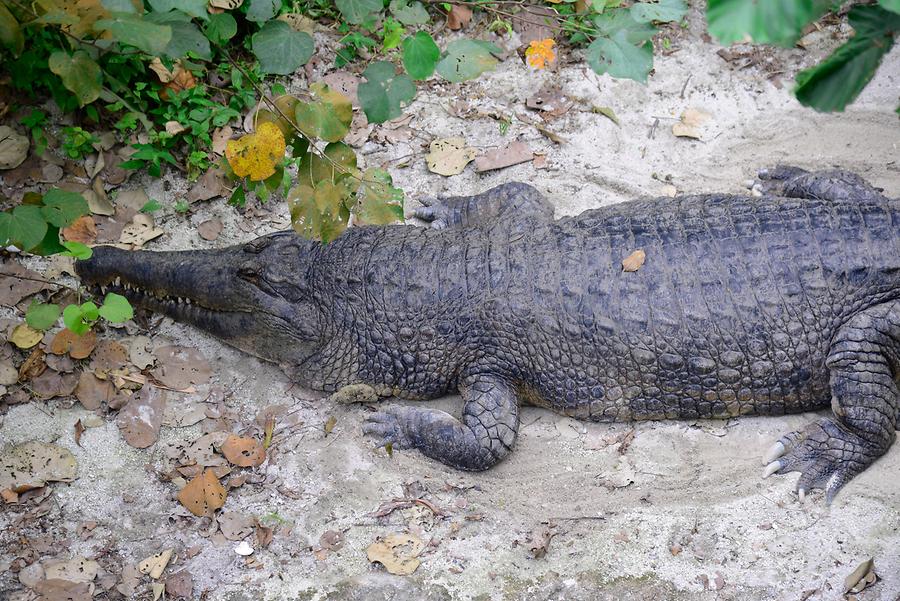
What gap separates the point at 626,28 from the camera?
3367 mm

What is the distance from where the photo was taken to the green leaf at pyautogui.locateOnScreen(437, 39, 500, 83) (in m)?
3.40

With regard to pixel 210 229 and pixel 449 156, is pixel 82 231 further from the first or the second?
pixel 449 156

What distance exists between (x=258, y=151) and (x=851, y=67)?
2.52 m

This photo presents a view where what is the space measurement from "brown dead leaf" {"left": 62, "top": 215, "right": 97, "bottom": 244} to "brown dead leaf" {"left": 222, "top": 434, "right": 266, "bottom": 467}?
1.76 m

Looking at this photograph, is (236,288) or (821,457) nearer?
(821,457)

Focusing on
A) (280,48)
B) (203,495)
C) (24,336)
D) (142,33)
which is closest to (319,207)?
(280,48)

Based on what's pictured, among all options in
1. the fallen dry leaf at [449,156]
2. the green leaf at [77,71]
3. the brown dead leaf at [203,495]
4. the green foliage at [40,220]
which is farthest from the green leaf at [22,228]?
the fallen dry leaf at [449,156]

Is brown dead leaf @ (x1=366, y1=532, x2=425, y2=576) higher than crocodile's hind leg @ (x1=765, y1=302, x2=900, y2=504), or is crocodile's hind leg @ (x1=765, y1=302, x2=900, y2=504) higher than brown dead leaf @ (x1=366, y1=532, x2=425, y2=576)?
crocodile's hind leg @ (x1=765, y1=302, x2=900, y2=504)

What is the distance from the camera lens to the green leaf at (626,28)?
10.9 feet

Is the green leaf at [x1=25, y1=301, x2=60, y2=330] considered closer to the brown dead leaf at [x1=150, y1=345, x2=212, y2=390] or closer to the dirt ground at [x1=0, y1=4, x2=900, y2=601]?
the dirt ground at [x1=0, y1=4, x2=900, y2=601]

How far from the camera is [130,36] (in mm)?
2840

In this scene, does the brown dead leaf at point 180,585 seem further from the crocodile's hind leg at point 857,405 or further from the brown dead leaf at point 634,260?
the crocodile's hind leg at point 857,405

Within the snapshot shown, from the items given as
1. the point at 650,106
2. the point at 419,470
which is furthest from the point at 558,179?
the point at 419,470

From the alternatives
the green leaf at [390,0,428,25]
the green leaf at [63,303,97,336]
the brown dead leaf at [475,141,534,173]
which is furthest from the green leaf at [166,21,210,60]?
the brown dead leaf at [475,141,534,173]
